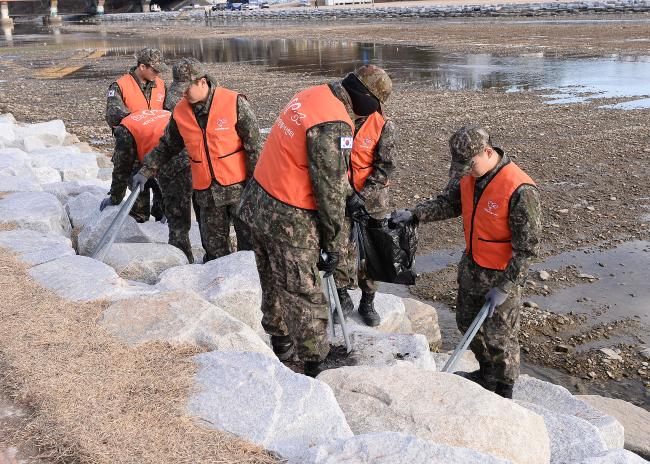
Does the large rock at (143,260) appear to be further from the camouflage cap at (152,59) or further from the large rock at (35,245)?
the camouflage cap at (152,59)

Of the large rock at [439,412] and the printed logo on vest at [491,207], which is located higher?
the printed logo on vest at [491,207]

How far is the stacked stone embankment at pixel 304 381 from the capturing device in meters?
3.01

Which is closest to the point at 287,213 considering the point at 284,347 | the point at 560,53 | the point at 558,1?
the point at 284,347

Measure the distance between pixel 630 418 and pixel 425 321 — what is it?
1770 millimetres

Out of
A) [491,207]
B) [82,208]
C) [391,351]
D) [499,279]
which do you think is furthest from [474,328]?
[82,208]

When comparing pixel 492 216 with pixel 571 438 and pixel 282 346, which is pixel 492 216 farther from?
pixel 282 346

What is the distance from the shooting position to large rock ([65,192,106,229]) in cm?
664

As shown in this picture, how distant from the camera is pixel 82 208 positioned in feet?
22.4

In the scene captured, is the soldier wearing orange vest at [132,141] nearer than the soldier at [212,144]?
No

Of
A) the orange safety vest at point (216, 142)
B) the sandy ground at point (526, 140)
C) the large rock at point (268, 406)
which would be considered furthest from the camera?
the sandy ground at point (526, 140)

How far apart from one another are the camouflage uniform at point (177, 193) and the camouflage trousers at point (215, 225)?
421 mm

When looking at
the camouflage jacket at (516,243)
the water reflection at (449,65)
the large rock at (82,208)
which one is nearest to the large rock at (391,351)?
the camouflage jacket at (516,243)

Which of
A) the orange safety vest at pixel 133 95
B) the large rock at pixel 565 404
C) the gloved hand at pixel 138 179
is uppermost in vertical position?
the orange safety vest at pixel 133 95

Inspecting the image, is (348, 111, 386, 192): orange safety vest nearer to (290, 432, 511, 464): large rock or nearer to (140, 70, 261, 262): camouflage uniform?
(140, 70, 261, 262): camouflage uniform
